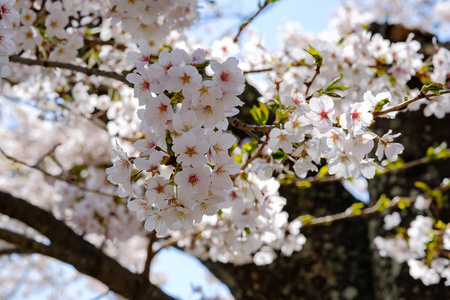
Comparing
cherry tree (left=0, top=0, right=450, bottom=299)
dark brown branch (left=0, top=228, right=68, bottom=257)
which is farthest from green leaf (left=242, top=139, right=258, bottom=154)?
dark brown branch (left=0, top=228, right=68, bottom=257)

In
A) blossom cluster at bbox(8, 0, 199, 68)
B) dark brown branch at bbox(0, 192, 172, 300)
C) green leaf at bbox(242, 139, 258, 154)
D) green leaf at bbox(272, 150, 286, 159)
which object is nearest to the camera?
green leaf at bbox(272, 150, 286, 159)

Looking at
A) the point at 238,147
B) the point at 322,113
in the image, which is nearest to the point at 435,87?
the point at 322,113

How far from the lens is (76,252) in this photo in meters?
1.62

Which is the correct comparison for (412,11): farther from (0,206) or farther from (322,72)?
(0,206)

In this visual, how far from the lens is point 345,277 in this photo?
225 centimetres

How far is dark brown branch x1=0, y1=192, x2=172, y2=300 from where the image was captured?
59.1 inches

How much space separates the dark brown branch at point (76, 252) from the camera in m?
1.50

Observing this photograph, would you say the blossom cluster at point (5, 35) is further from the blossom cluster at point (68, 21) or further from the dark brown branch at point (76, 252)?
the dark brown branch at point (76, 252)

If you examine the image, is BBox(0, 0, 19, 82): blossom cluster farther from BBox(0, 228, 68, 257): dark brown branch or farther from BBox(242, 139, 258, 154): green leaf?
BBox(0, 228, 68, 257): dark brown branch

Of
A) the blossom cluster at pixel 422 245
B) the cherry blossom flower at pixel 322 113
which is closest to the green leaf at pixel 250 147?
the cherry blossom flower at pixel 322 113

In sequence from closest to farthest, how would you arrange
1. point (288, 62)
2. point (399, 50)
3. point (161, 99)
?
point (161, 99) → point (399, 50) → point (288, 62)

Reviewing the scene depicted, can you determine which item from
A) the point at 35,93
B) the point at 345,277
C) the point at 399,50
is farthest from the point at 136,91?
the point at 345,277

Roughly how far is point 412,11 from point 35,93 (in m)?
7.46

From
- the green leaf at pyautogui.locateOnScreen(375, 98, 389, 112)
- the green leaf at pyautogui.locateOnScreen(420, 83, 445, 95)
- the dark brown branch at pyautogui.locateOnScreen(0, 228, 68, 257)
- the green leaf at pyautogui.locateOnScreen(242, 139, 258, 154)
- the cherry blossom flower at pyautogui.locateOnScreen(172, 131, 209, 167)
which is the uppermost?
the green leaf at pyautogui.locateOnScreen(420, 83, 445, 95)
